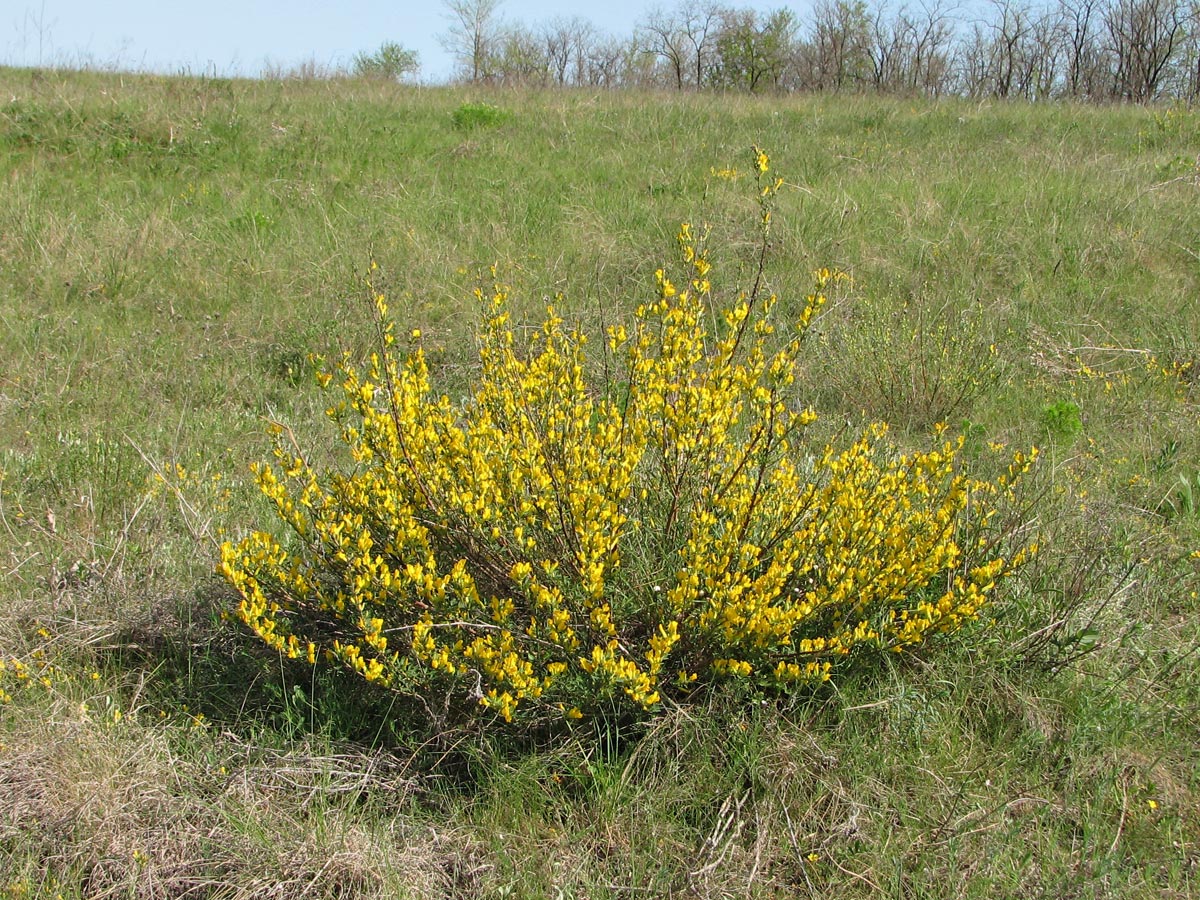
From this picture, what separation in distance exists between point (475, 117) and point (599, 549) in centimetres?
935

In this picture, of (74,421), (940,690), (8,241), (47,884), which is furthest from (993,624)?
(8,241)

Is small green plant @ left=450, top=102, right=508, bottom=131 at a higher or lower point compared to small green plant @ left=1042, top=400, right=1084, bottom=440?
higher

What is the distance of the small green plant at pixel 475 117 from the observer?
1067 centimetres

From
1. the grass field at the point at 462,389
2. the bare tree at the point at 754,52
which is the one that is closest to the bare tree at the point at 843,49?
the bare tree at the point at 754,52

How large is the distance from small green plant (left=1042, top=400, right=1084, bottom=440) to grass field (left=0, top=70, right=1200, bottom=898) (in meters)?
0.02

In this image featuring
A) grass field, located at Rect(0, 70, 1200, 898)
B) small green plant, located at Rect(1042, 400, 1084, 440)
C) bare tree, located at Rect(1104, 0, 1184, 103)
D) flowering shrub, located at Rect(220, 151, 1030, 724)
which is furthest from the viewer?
bare tree, located at Rect(1104, 0, 1184, 103)

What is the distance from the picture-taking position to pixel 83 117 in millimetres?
9398

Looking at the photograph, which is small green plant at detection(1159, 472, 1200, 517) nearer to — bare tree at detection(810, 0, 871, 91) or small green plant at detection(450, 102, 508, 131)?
small green plant at detection(450, 102, 508, 131)

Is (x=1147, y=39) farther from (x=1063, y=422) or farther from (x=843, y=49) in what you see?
(x=1063, y=422)

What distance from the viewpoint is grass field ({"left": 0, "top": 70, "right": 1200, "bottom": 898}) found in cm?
230

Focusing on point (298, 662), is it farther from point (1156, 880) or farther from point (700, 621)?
point (1156, 880)

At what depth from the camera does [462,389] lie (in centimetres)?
565

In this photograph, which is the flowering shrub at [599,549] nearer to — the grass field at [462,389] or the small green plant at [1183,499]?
the grass field at [462,389]

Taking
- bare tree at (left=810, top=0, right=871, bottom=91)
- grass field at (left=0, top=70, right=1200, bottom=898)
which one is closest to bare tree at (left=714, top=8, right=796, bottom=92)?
bare tree at (left=810, top=0, right=871, bottom=91)
